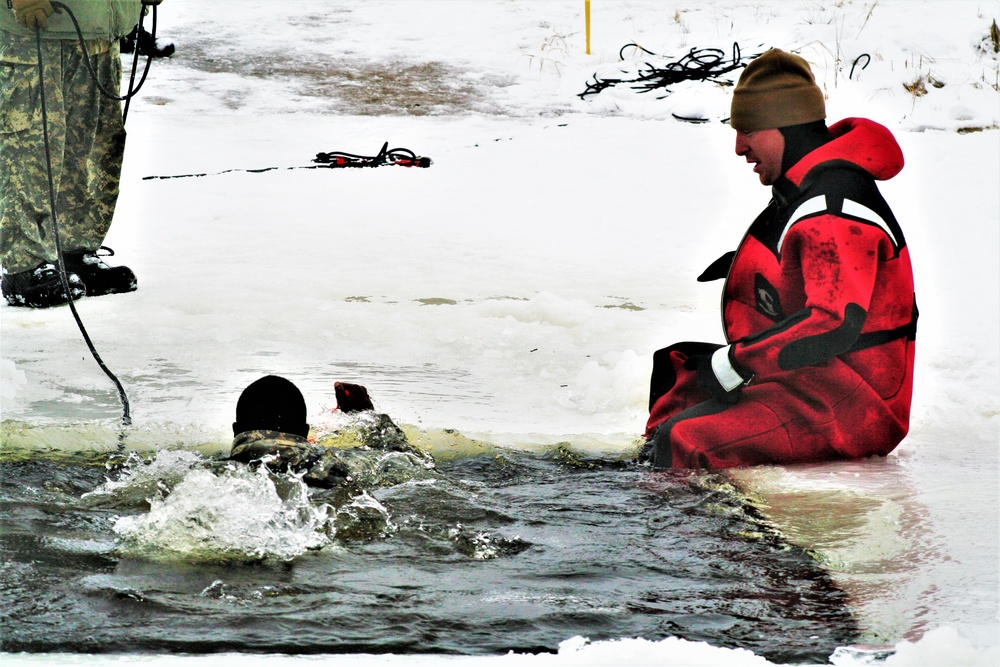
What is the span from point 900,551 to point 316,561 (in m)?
1.45

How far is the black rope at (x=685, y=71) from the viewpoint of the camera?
1073cm

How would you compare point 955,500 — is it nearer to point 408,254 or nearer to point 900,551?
point 900,551

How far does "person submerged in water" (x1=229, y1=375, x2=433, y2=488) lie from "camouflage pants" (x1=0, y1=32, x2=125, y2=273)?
2602mm

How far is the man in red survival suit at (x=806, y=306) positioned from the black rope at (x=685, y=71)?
734 centimetres

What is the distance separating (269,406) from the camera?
3.38 m

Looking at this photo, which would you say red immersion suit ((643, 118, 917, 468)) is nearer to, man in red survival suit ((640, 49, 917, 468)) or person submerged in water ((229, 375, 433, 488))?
man in red survival suit ((640, 49, 917, 468))

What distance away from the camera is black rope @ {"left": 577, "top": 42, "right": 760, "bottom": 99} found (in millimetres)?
10734

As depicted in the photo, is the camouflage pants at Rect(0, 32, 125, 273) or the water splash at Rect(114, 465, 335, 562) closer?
the water splash at Rect(114, 465, 335, 562)

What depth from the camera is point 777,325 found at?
3.21 meters

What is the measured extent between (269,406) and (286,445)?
0.14 metres

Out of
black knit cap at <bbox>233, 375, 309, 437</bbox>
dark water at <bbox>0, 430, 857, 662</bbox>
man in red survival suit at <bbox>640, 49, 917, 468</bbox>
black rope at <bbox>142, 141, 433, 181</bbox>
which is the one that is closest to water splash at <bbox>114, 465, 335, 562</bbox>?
dark water at <bbox>0, 430, 857, 662</bbox>

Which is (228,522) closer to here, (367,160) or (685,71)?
(367,160)

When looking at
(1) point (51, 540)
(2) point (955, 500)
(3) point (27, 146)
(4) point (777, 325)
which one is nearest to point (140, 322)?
(3) point (27, 146)

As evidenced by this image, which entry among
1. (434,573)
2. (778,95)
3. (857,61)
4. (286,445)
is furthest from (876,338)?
(857,61)
